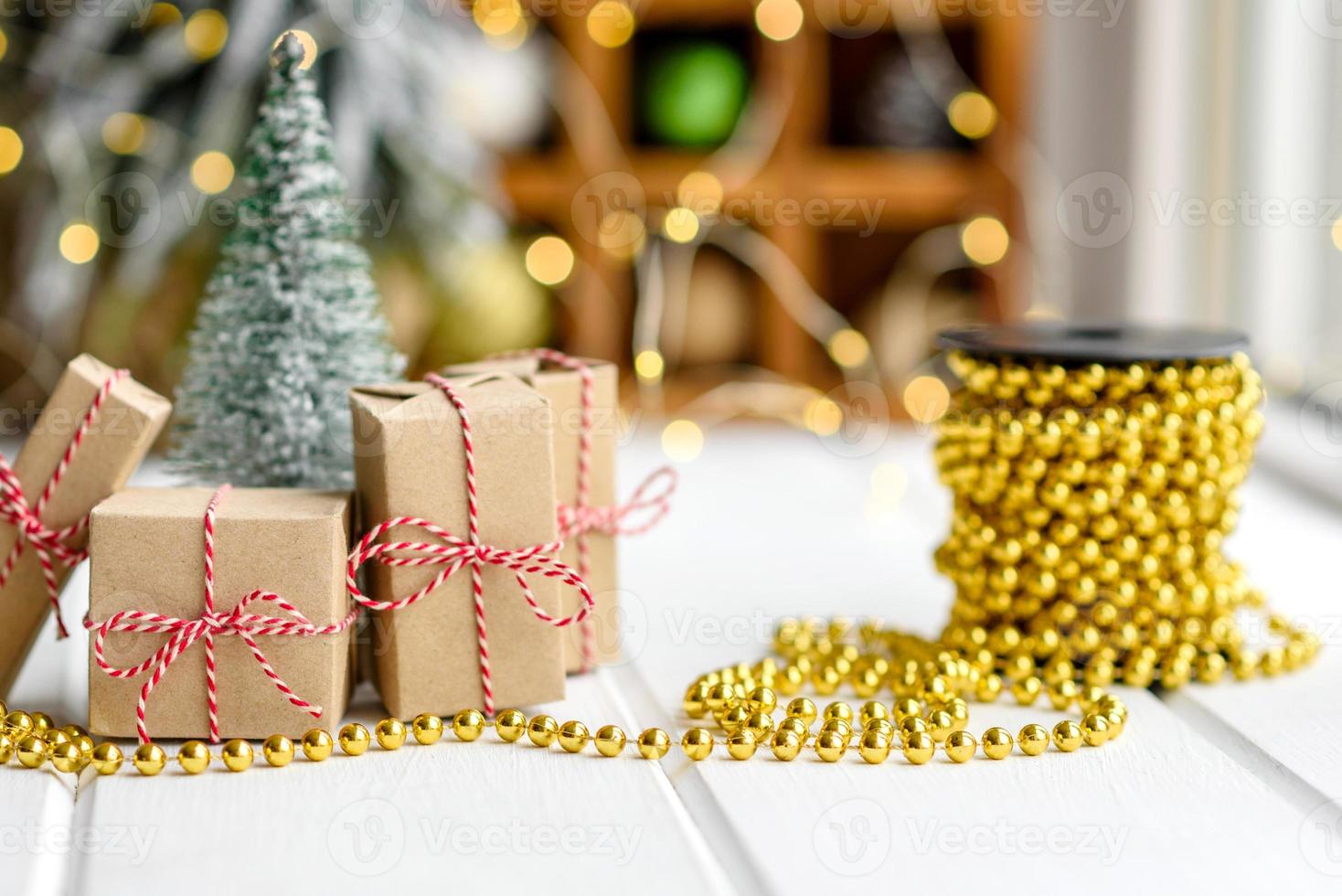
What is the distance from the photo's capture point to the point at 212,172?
4.71 ft

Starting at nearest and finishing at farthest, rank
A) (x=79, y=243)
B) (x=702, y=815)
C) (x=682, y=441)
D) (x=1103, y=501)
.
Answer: (x=702, y=815), (x=1103, y=501), (x=79, y=243), (x=682, y=441)

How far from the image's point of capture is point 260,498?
0.72 metres

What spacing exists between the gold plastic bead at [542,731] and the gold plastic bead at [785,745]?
11cm

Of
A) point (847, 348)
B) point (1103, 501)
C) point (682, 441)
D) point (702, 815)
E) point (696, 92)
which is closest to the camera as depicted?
point (702, 815)

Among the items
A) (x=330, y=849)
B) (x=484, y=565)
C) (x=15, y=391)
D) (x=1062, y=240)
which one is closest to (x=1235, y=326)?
(x=1062, y=240)

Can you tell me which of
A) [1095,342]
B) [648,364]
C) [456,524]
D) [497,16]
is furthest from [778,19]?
[456,524]

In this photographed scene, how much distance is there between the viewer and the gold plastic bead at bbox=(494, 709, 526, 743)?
71 cm

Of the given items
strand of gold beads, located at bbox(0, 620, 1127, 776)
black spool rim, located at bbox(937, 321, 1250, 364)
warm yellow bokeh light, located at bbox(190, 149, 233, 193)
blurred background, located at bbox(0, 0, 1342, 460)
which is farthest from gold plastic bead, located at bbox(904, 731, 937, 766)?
warm yellow bokeh light, located at bbox(190, 149, 233, 193)

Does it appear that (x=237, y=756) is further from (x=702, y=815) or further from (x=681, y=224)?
(x=681, y=224)

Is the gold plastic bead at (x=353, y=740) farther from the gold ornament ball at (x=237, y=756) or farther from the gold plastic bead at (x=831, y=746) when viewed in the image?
the gold plastic bead at (x=831, y=746)

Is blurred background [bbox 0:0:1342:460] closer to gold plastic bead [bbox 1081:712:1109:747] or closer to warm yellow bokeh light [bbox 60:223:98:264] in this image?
warm yellow bokeh light [bbox 60:223:98:264]

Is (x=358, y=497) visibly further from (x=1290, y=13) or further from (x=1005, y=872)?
(x=1290, y=13)

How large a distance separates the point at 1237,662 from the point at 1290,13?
99cm

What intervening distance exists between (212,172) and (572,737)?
949mm
